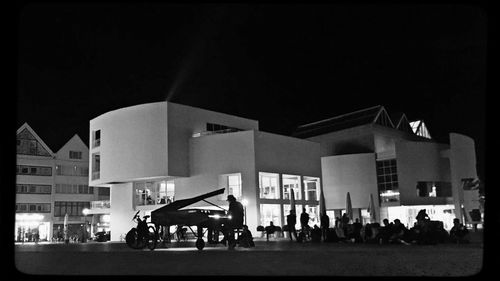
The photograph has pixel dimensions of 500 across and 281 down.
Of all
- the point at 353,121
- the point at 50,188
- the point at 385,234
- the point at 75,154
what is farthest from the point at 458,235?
the point at 75,154

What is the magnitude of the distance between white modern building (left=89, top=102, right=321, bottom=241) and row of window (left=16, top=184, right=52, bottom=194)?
2062 centimetres

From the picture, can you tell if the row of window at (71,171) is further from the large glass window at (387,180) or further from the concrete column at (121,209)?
the large glass window at (387,180)

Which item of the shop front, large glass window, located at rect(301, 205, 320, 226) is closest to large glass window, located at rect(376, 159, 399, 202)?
large glass window, located at rect(301, 205, 320, 226)

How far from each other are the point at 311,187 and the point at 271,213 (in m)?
8.82

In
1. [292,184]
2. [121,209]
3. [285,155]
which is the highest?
[285,155]

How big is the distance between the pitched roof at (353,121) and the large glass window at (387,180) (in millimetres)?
7365

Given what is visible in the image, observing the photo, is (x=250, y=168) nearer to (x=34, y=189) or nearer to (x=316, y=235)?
(x=316, y=235)

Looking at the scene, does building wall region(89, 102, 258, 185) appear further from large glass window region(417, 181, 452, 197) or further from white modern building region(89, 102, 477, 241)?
large glass window region(417, 181, 452, 197)

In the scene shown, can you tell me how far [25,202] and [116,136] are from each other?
24.5 m

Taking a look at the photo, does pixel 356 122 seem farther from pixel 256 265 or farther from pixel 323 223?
pixel 256 265

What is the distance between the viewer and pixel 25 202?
5425cm

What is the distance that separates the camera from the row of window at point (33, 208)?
53641mm

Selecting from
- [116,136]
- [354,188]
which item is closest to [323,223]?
[116,136]

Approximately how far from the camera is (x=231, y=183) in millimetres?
33562
